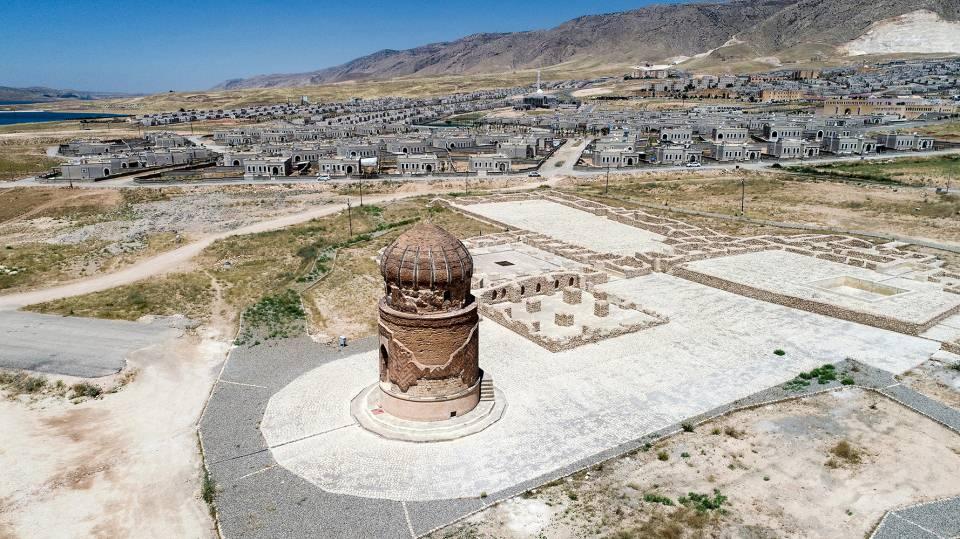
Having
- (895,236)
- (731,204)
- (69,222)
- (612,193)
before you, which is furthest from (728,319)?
(69,222)

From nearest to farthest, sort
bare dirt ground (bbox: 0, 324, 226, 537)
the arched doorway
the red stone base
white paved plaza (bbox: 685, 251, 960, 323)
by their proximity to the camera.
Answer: bare dirt ground (bbox: 0, 324, 226, 537)
the red stone base
the arched doorway
white paved plaza (bbox: 685, 251, 960, 323)

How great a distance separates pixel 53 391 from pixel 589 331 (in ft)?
65.6

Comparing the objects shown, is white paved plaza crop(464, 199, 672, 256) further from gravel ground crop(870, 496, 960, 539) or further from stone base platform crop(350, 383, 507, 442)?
gravel ground crop(870, 496, 960, 539)

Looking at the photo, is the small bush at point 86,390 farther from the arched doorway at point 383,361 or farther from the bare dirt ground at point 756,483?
the bare dirt ground at point 756,483

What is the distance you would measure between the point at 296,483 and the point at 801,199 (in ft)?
187

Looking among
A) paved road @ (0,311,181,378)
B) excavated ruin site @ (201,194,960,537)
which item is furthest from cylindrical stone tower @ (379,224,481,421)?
paved road @ (0,311,181,378)

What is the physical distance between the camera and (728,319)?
2745cm

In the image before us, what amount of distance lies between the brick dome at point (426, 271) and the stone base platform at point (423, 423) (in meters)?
3.54

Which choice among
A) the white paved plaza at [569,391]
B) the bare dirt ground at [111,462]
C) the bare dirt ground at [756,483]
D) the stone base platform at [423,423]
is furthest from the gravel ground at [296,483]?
the stone base platform at [423,423]

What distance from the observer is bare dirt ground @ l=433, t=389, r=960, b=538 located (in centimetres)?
1398

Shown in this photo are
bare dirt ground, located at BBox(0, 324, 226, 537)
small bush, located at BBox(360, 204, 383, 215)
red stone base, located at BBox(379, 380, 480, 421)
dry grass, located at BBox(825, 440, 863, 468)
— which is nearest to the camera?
bare dirt ground, located at BBox(0, 324, 226, 537)

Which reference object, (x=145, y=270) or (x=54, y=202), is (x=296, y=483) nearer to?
(x=145, y=270)

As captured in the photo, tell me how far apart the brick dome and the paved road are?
12.7m

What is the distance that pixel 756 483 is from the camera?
1548 centimetres
